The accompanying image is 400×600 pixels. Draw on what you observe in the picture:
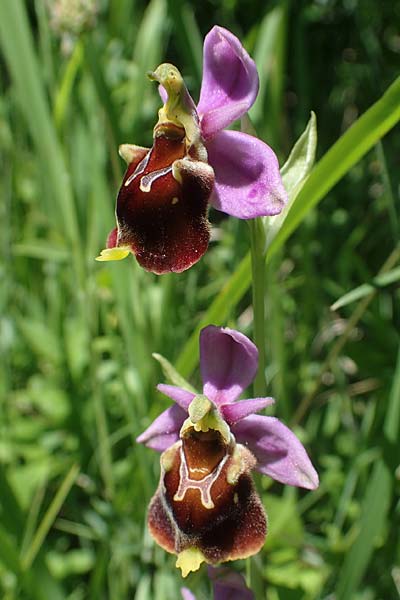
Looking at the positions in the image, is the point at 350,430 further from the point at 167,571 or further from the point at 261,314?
the point at 261,314

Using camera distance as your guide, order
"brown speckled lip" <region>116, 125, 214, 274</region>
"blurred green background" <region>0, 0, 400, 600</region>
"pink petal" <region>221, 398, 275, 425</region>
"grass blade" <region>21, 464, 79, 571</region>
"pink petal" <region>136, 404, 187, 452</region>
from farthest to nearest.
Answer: "blurred green background" <region>0, 0, 400, 600</region>, "grass blade" <region>21, 464, 79, 571</region>, "pink petal" <region>136, 404, 187, 452</region>, "pink petal" <region>221, 398, 275, 425</region>, "brown speckled lip" <region>116, 125, 214, 274</region>

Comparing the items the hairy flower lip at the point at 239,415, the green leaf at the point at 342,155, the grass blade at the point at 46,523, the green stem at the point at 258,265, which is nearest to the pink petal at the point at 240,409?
the hairy flower lip at the point at 239,415

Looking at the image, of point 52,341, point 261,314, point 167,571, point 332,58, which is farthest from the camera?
point 332,58

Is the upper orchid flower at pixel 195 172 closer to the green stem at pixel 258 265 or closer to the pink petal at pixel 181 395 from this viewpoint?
the green stem at pixel 258 265

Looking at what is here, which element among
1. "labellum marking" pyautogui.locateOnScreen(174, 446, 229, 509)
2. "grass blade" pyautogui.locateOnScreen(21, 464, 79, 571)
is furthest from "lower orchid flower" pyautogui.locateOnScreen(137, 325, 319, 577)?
"grass blade" pyautogui.locateOnScreen(21, 464, 79, 571)

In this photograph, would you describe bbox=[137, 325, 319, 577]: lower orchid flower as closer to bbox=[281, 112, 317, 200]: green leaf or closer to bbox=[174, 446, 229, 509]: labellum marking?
bbox=[174, 446, 229, 509]: labellum marking

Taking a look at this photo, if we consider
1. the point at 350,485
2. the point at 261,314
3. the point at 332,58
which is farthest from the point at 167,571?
the point at 332,58
